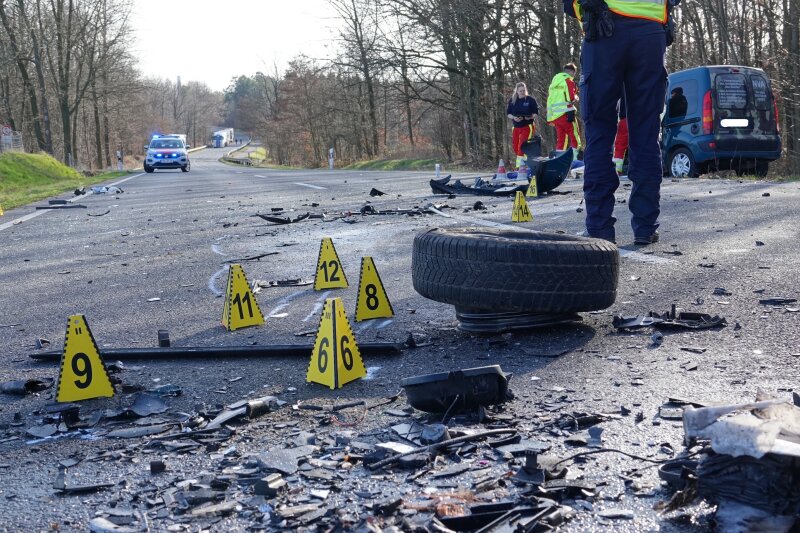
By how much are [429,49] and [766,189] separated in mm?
23781

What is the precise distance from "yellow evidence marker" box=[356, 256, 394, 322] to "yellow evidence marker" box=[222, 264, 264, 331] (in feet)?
2.03

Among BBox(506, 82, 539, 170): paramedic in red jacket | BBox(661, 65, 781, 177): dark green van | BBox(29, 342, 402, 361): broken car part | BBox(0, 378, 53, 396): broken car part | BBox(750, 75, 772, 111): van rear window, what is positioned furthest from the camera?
BBox(506, 82, 539, 170): paramedic in red jacket

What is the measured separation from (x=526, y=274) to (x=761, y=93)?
47.3 feet

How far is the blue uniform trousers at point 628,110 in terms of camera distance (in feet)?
21.5

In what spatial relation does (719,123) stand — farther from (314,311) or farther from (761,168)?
(314,311)

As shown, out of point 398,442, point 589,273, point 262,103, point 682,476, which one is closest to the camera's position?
point 682,476

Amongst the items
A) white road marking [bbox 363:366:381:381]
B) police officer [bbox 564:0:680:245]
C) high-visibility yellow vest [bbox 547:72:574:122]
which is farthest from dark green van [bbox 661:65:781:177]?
white road marking [bbox 363:366:381:381]

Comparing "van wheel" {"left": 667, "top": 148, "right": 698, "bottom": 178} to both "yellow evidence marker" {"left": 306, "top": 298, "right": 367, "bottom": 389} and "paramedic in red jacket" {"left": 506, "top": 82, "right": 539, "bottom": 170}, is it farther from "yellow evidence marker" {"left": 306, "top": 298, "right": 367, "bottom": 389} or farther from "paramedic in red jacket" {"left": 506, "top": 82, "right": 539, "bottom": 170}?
"yellow evidence marker" {"left": 306, "top": 298, "right": 367, "bottom": 389}

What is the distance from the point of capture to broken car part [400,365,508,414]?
10.4 ft

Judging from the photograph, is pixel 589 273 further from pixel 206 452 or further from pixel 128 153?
pixel 128 153

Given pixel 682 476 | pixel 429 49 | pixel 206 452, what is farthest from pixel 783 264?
pixel 429 49

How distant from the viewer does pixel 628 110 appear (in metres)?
6.95

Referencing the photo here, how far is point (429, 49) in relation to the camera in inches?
1332

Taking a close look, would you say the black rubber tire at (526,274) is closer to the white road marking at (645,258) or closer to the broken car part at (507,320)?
the broken car part at (507,320)
